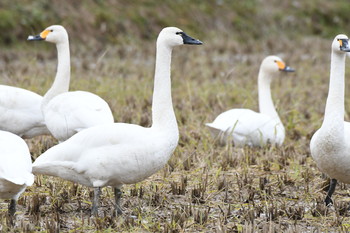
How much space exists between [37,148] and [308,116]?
4.10 m

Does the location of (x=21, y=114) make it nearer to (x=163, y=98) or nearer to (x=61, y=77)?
(x=61, y=77)

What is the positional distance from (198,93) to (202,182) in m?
4.56

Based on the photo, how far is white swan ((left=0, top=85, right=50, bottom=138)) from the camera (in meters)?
6.64

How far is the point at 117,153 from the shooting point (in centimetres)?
452

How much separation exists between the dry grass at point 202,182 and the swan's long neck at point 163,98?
0.64m

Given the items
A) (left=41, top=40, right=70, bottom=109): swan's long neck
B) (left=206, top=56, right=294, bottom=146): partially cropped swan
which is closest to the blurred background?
(left=41, top=40, right=70, bottom=109): swan's long neck

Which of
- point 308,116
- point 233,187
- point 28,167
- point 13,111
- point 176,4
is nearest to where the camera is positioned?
point 28,167

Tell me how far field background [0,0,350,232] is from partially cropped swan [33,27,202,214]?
295 millimetres

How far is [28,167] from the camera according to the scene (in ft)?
14.3

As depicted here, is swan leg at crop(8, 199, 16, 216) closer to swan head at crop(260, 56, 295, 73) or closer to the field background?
the field background

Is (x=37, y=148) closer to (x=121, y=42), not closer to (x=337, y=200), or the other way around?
(x=337, y=200)

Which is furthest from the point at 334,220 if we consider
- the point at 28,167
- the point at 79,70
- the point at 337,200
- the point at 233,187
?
the point at 79,70

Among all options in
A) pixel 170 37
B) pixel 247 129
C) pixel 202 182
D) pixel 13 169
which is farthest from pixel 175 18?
pixel 13 169

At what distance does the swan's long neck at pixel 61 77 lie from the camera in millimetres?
6887
